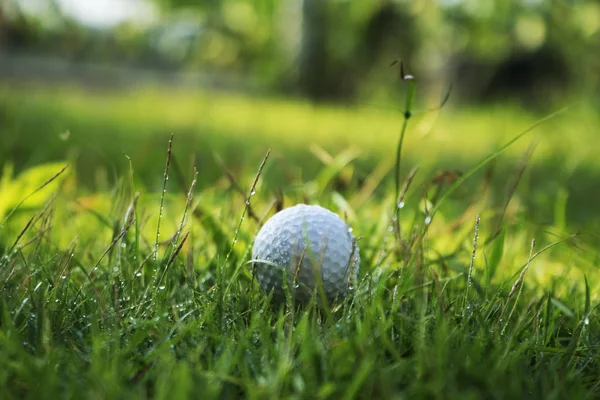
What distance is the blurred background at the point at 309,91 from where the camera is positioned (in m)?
3.24

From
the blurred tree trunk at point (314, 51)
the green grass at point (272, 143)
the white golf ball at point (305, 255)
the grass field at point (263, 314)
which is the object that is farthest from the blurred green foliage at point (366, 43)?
the white golf ball at point (305, 255)

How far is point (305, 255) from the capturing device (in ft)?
4.36

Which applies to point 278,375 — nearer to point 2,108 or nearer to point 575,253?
point 575,253

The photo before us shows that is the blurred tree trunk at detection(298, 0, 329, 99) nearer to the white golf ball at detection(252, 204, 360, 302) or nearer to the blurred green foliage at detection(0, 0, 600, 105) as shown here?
the blurred green foliage at detection(0, 0, 600, 105)

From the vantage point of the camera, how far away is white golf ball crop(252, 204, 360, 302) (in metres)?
1.31

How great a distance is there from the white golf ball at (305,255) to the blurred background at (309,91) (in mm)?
304

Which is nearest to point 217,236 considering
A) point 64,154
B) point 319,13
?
point 64,154

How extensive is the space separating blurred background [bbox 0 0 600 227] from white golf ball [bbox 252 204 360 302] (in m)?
0.30

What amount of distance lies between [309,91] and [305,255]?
8101 millimetres

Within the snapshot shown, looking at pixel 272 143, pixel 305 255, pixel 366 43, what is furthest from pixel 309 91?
pixel 305 255

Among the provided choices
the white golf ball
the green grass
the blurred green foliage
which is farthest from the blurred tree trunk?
the white golf ball

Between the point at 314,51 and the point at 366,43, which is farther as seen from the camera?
the point at 366,43

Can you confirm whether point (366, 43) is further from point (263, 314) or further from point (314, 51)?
point (263, 314)

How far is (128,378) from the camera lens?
3.34ft
